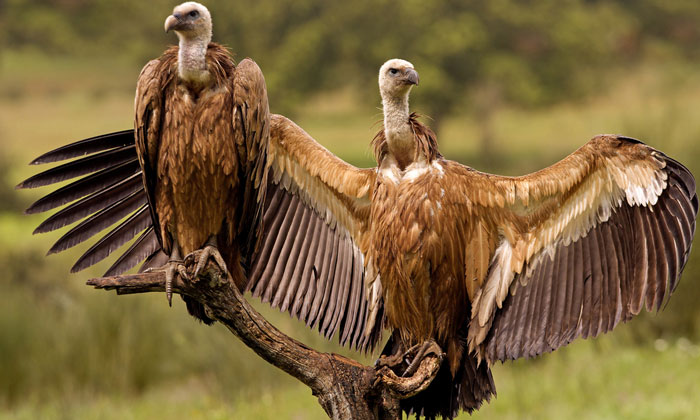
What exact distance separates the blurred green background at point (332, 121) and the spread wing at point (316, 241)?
1.27 feet

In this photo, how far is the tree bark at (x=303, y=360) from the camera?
4.13 meters

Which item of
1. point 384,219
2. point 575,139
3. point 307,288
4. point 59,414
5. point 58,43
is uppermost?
point 58,43

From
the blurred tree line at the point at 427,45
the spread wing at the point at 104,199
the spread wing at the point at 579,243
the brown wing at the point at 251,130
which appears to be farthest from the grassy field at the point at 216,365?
the blurred tree line at the point at 427,45

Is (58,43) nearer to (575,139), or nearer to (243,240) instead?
(575,139)

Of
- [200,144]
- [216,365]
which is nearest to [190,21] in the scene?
[200,144]

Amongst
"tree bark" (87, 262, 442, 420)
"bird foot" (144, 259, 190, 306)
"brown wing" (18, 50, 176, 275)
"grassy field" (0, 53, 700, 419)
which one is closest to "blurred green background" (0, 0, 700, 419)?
"grassy field" (0, 53, 700, 419)

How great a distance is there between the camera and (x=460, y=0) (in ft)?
115

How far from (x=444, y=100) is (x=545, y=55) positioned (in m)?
5.24

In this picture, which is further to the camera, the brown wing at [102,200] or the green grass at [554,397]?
the green grass at [554,397]

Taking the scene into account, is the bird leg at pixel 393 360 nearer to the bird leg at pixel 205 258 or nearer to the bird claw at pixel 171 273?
the bird leg at pixel 205 258

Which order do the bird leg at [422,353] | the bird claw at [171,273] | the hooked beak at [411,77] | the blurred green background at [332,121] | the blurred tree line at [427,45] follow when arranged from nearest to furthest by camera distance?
the bird claw at [171,273] → the bird leg at [422,353] → the hooked beak at [411,77] → the blurred green background at [332,121] → the blurred tree line at [427,45]

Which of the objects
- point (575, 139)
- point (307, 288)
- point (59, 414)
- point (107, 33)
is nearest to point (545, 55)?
point (575, 139)

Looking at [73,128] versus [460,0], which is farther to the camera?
[73,128]

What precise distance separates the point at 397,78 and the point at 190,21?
114 centimetres
